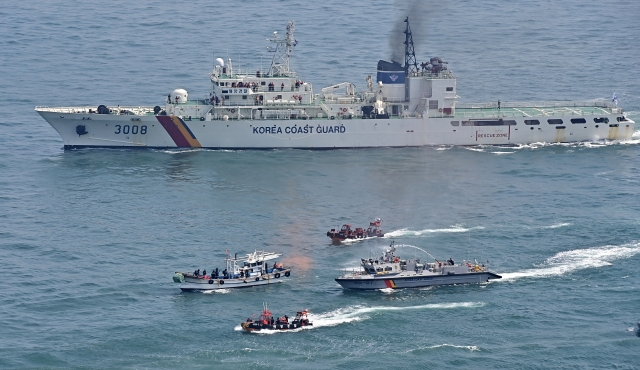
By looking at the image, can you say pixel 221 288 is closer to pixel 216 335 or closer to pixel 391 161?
pixel 216 335

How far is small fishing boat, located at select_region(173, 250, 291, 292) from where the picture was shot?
12750cm

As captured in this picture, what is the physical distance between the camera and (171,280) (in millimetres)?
129875

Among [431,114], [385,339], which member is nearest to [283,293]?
[385,339]

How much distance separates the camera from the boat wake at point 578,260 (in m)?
131

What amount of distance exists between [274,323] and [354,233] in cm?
2432

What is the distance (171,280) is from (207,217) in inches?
777

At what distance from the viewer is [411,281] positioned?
12888 cm

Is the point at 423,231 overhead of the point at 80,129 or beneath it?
beneath

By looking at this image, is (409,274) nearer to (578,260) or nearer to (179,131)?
(578,260)

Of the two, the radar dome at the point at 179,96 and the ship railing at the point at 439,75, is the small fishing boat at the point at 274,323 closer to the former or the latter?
the radar dome at the point at 179,96

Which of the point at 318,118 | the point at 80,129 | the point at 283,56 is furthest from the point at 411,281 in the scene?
the point at 80,129

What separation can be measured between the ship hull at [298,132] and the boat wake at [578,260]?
1918 inches

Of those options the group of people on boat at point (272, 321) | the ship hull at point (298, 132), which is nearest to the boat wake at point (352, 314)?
the group of people on boat at point (272, 321)

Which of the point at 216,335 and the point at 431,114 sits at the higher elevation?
the point at 431,114
